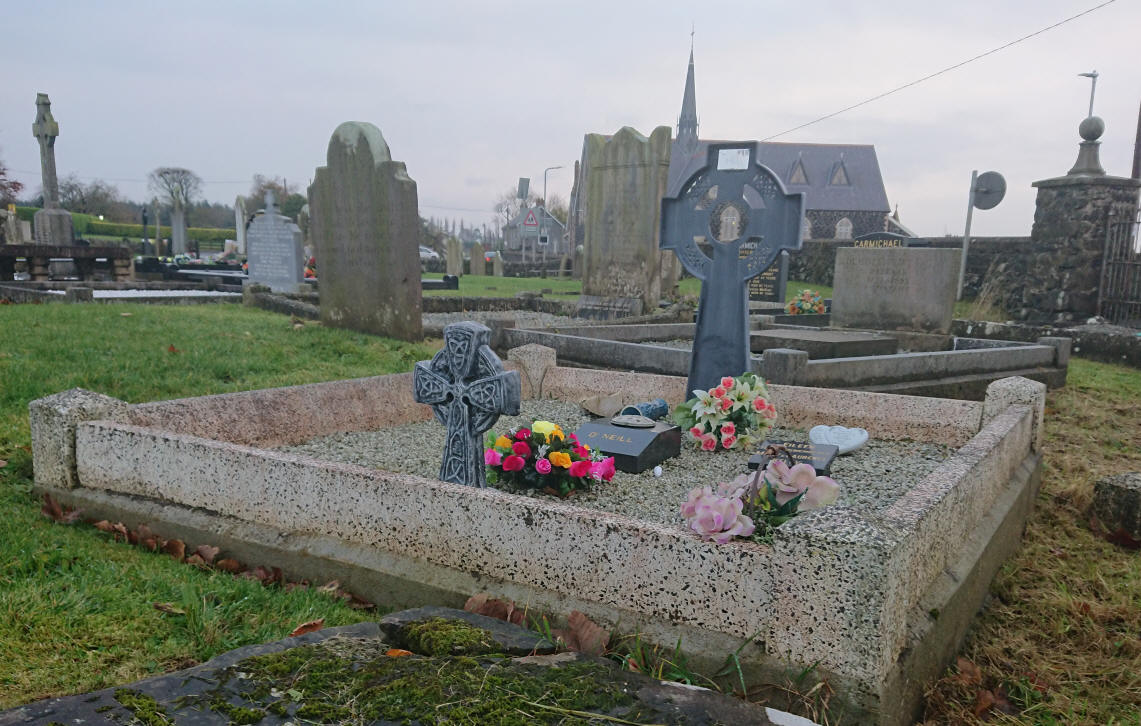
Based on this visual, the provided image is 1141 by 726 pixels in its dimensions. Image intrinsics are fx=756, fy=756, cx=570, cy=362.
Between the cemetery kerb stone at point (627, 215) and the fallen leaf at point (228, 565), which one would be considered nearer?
the fallen leaf at point (228, 565)

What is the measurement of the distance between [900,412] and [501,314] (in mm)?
9201

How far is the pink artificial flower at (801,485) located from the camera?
104 inches

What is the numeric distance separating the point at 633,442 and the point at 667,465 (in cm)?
31

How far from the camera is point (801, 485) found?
266 centimetres

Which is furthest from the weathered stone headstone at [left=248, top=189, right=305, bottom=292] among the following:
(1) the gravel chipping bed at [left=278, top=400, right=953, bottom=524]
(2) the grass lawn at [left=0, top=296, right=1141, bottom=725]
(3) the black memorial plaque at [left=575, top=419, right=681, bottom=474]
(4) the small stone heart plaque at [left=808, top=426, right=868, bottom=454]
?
(4) the small stone heart plaque at [left=808, top=426, right=868, bottom=454]

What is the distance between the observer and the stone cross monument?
742 inches

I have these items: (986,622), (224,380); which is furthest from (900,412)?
(224,380)

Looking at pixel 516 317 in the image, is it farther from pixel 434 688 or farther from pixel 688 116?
pixel 688 116

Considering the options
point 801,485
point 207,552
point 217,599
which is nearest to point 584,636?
point 801,485

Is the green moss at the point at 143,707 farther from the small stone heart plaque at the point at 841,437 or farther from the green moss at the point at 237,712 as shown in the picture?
the small stone heart plaque at the point at 841,437

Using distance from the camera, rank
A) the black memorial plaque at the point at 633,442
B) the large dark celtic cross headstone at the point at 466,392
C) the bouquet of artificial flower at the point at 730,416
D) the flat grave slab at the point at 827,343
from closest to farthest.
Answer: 1. the large dark celtic cross headstone at the point at 466,392
2. the black memorial plaque at the point at 633,442
3. the bouquet of artificial flower at the point at 730,416
4. the flat grave slab at the point at 827,343

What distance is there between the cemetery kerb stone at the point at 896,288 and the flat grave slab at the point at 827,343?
157 centimetres

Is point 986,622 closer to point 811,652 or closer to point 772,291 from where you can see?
point 811,652

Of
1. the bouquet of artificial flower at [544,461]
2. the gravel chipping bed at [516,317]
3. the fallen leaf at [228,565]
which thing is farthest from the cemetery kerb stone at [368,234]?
the fallen leaf at [228,565]
